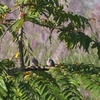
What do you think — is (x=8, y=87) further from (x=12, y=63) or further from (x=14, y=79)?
(x=12, y=63)

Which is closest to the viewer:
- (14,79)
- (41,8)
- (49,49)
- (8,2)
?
(14,79)

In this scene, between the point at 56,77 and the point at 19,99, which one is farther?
the point at 56,77

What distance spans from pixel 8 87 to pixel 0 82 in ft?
0.42

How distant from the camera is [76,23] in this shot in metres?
3.43

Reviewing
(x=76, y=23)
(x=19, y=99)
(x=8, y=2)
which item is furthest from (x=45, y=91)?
(x=8, y=2)

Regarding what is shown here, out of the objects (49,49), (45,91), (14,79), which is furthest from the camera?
(49,49)

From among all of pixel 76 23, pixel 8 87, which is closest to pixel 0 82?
pixel 8 87

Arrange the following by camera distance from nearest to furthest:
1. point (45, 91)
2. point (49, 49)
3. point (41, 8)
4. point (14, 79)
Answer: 1. point (45, 91)
2. point (14, 79)
3. point (41, 8)
4. point (49, 49)

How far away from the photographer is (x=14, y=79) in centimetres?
272

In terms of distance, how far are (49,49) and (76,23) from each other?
20.2 metres

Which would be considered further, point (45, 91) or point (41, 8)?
point (41, 8)

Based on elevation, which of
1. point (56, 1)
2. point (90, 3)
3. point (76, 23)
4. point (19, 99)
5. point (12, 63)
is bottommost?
point (19, 99)

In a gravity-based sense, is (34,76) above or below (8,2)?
below

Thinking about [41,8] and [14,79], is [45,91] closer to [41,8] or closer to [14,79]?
[14,79]
